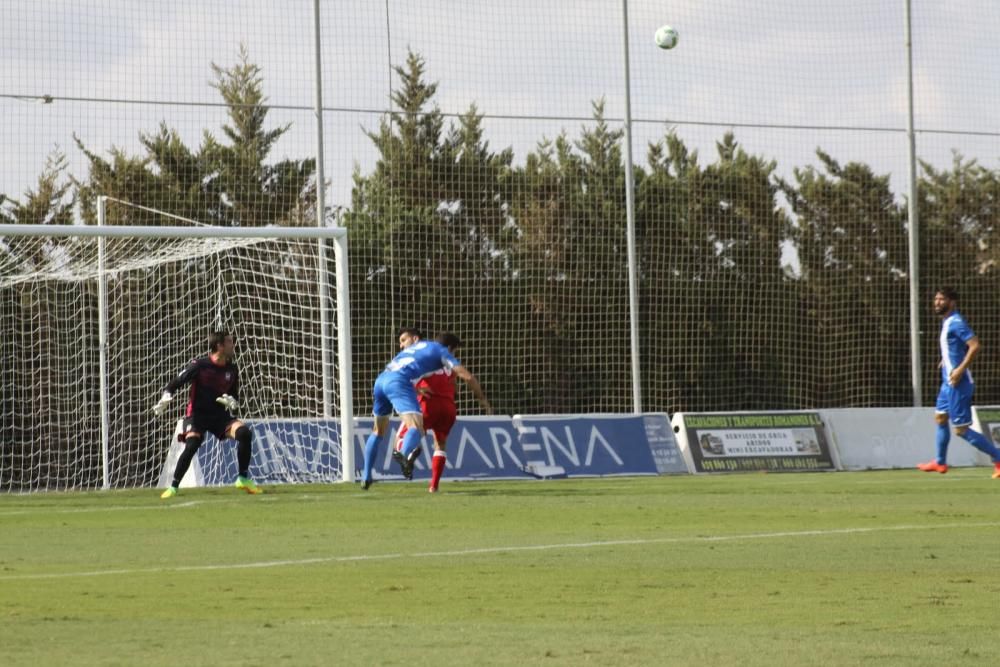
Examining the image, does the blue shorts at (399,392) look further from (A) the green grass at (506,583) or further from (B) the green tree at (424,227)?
(B) the green tree at (424,227)

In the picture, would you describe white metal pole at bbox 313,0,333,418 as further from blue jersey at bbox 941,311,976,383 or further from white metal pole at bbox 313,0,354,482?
blue jersey at bbox 941,311,976,383

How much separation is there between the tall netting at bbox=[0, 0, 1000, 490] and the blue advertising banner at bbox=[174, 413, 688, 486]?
2473 mm

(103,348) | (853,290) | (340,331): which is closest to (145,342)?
(103,348)

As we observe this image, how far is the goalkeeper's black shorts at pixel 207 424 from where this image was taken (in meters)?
19.9

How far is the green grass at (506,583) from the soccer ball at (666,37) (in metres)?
12.5

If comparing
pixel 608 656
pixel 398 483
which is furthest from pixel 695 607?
pixel 398 483

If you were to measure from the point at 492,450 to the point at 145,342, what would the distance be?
5290mm

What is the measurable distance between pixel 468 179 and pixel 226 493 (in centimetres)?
999

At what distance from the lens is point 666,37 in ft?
93.5

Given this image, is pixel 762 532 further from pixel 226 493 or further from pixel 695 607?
pixel 226 493

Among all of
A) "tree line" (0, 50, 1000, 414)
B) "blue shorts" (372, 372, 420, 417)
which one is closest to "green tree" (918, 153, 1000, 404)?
"tree line" (0, 50, 1000, 414)

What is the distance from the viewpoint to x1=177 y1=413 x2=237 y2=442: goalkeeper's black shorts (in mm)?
19859

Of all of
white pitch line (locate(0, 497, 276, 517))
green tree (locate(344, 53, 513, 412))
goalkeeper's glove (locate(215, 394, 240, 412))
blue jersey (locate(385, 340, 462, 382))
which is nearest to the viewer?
white pitch line (locate(0, 497, 276, 517))

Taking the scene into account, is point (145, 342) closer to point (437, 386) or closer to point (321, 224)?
point (321, 224)
